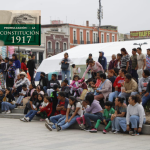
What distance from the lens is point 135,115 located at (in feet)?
30.4

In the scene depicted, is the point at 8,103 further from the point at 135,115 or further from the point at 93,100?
the point at 135,115

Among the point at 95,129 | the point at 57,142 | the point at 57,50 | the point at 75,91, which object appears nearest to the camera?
the point at 57,142

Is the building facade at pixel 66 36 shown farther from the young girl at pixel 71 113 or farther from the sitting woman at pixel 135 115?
the sitting woman at pixel 135 115

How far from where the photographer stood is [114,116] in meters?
9.52

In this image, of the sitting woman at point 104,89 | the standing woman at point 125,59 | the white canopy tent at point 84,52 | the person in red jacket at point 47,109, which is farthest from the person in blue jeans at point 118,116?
the white canopy tent at point 84,52

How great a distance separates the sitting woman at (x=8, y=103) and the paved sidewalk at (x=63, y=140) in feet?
10.5

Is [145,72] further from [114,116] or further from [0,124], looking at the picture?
[0,124]

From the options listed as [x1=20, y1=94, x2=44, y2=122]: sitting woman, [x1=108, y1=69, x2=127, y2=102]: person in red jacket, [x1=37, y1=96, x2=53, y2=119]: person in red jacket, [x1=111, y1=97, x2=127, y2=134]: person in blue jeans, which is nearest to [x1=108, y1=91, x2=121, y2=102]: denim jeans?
[x1=108, y1=69, x2=127, y2=102]: person in red jacket

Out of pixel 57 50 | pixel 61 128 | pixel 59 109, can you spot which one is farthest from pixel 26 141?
pixel 57 50

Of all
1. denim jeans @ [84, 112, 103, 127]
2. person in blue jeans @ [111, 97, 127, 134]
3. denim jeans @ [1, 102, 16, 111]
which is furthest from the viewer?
denim jeans @ [1, 102, 16, 111]

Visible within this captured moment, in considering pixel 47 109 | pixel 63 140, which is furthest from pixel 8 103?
pixel 63 140

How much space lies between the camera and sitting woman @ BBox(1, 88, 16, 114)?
46.1 feet

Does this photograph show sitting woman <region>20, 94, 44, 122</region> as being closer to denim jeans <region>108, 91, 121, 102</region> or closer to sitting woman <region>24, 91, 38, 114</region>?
sitting woman <region>24, 91, 38, 114</region>

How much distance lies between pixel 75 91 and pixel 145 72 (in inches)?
122
